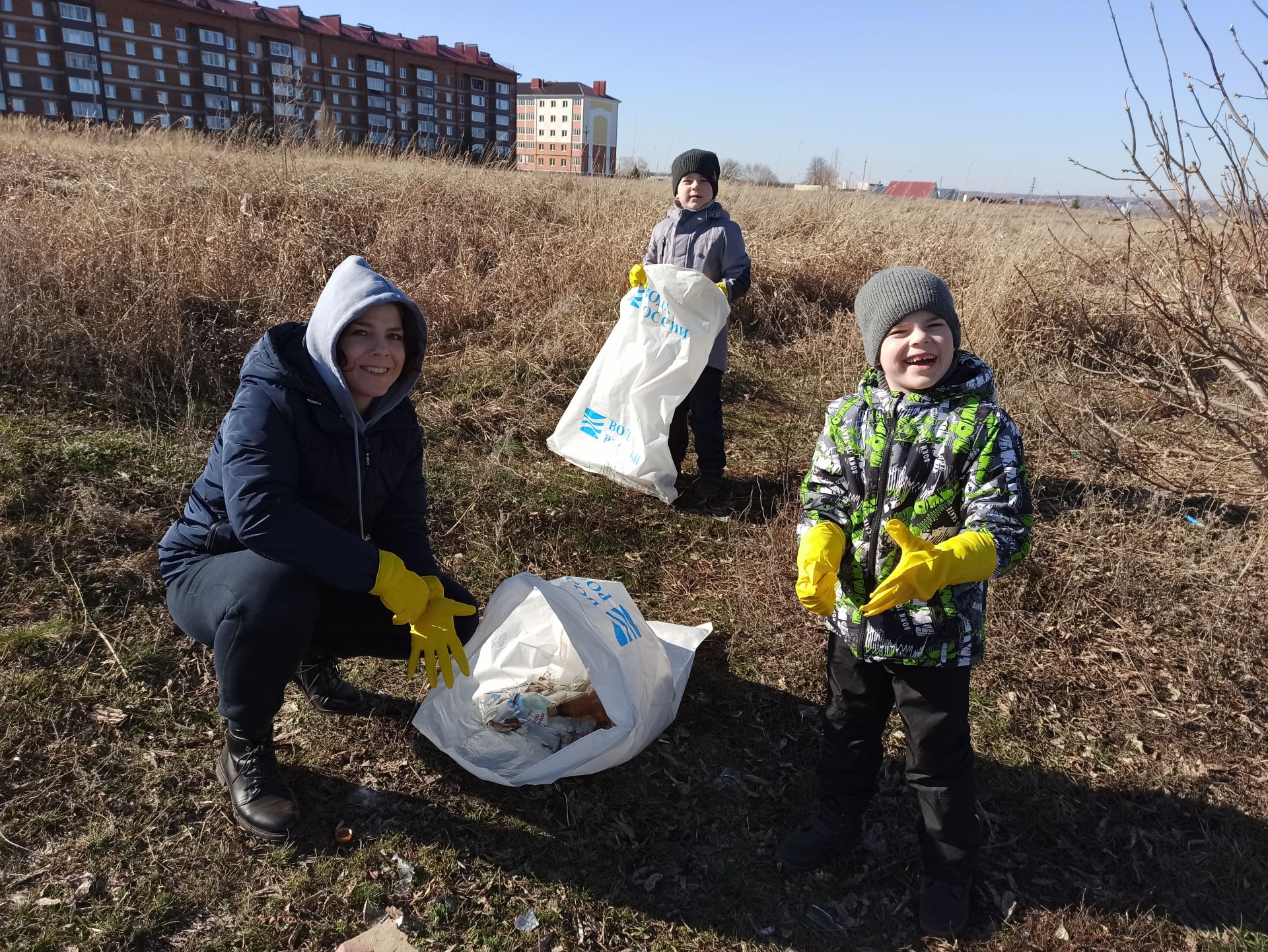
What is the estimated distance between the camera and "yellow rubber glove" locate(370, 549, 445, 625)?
1.68 m

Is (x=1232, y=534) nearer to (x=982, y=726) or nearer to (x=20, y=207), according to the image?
(x=982, y=726)

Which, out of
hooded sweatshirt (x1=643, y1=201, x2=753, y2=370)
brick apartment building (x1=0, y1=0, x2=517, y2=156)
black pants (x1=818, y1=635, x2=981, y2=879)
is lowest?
black pants (x1=818, y1=635, x2=981, y2=879)

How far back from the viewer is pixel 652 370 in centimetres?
354

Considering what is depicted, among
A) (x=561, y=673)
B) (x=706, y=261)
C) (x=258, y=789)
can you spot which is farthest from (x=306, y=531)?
(x=706, y=261)

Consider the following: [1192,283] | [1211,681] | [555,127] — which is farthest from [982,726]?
[555,127]

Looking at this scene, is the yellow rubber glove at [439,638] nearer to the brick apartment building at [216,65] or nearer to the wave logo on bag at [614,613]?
the wave logo on bag at [614,613]

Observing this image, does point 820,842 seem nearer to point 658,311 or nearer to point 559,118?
point 658,311

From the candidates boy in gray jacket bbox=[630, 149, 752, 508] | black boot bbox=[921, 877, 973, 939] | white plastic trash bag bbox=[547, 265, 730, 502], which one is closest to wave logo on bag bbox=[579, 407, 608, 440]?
white plastic trash bag bbox=[547, 265, 730, 502]

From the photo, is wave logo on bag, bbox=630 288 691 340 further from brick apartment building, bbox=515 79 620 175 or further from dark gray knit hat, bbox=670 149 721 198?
brick apartment building, bbox=515 79 620 175

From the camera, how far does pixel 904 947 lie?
64.1 inches

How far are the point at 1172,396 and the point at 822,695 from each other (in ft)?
7.41

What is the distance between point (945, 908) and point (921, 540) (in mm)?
852

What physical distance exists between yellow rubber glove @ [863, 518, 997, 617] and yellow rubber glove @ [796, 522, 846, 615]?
0.37 feet

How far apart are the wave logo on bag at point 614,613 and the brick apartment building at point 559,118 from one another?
201 feet
